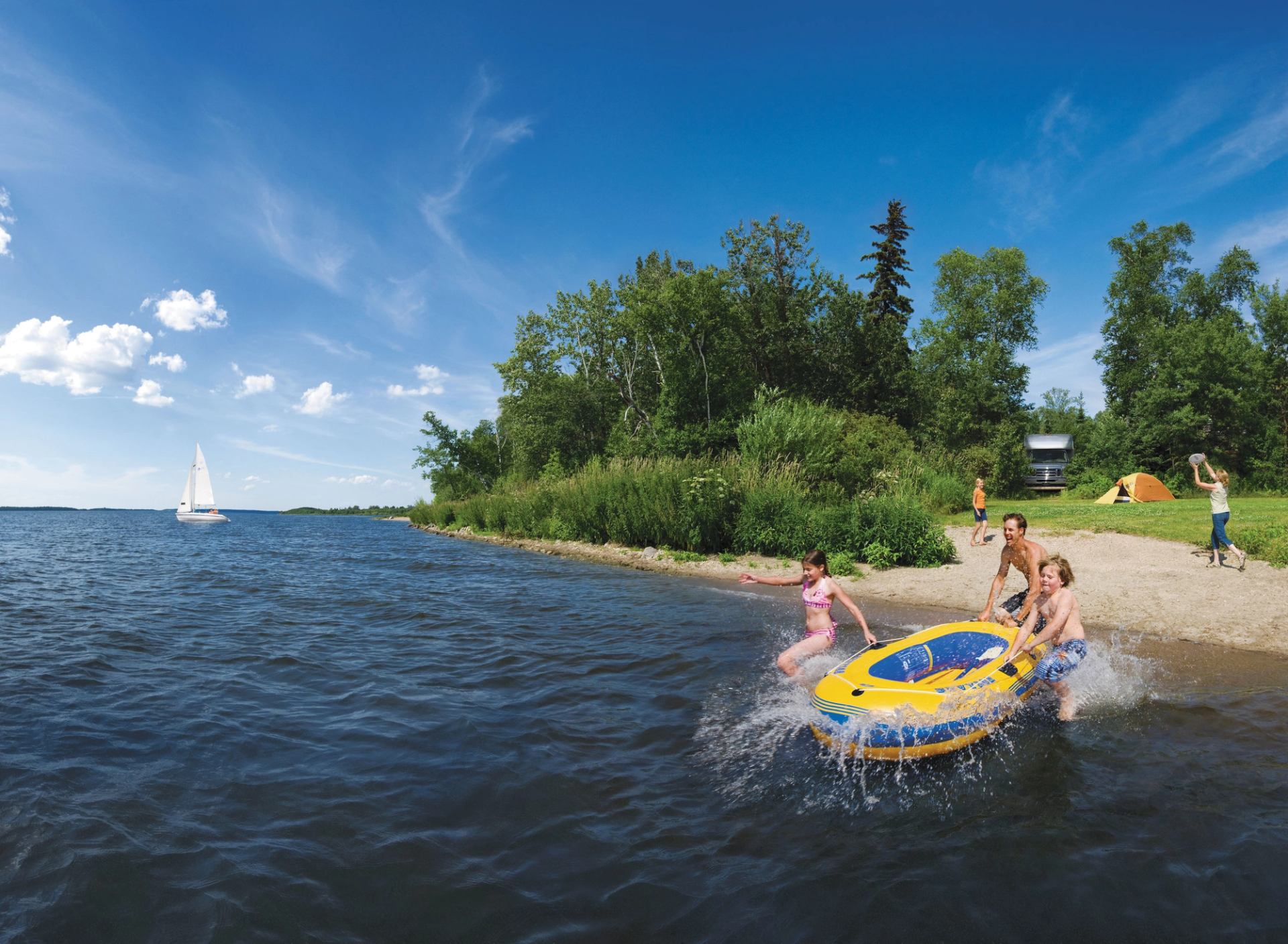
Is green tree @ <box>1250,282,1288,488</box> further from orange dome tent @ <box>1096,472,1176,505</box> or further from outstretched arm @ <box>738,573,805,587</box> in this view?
outstretched arm @ <box>738,573,805,587</box>

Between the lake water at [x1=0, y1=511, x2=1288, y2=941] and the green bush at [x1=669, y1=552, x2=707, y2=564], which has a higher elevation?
the green bush at [x1=669, y1=552, x2=707, y2=564]

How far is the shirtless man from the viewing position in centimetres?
817

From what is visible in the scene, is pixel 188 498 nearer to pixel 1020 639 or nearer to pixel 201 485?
pixel 201 485

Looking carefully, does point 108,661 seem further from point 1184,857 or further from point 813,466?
point 813,466

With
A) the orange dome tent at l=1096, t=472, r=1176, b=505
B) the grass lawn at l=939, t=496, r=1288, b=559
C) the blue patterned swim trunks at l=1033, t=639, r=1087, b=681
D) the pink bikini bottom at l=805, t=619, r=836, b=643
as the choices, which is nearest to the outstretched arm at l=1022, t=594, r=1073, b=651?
the blue patterned swim trunks at l=1033, t=639, r=1087, b=681

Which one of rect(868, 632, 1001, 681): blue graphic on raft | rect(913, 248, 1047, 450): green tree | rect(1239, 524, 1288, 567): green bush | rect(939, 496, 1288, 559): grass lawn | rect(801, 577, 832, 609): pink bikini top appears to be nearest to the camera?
rect(868, 632, 1001, 681): blue graphic on raft

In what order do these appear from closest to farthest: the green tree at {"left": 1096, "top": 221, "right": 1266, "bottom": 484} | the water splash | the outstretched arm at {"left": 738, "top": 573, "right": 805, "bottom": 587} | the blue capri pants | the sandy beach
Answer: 1. the water splash
2. the outstretched arm at {"left": 738, "top": 573, "right": 805, "bottom": 587}
3. the sandy beach
4. the blue capri pants
5. the green tree at {"left": 1096, "top": 221, "right": 1266, "bottom": 484}

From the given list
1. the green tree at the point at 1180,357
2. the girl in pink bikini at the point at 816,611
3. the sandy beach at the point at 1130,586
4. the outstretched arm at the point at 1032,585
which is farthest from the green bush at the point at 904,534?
the green tree at the point at 1180,357

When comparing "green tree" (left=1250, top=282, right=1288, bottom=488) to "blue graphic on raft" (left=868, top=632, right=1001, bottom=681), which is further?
"green tree" (left=1250, top=282, right=1288, bottom=488)

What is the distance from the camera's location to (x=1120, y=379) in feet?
141

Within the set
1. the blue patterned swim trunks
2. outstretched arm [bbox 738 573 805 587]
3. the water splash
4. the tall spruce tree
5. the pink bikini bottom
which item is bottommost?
the water splash

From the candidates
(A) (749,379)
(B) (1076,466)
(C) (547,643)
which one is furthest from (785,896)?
(B) (1076,466)

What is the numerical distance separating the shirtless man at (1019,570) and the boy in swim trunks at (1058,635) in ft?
1.78

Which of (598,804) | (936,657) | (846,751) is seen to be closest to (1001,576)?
(936,657)
